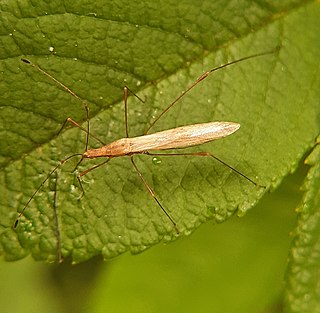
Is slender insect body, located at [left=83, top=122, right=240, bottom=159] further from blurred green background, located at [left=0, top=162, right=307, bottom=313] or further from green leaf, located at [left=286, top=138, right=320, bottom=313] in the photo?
blurred green background, located at [left=0, top=162, right=307, bottom=313]

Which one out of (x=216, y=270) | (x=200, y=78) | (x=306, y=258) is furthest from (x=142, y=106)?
(x=216, y=270)

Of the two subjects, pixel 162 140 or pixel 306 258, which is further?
pixel 162 140

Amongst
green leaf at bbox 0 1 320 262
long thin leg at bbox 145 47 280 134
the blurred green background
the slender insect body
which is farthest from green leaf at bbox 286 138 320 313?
the blurred green background

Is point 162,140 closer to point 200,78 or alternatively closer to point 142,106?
point 142,106

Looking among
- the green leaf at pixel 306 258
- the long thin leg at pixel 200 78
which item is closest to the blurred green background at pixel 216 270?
the green leaf at pixel 306 258

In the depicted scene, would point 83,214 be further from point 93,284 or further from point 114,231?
point 93,284

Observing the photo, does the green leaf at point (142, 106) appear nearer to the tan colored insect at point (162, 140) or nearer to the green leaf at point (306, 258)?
the tan colored insect at point (162, 140)
